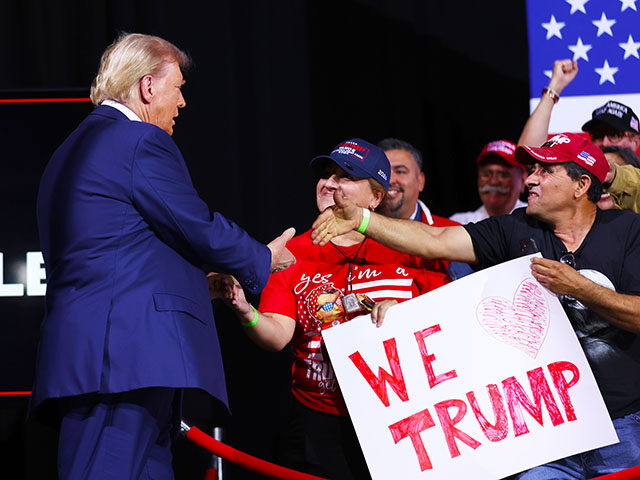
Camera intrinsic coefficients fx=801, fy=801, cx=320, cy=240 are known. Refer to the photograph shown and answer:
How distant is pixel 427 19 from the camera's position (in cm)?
384

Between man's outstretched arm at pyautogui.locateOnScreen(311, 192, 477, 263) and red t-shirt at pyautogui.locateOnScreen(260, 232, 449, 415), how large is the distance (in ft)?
0.43

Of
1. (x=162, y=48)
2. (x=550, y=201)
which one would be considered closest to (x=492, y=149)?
(x=550, y=201)

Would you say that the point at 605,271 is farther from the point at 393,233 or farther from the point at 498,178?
the point at 498,178

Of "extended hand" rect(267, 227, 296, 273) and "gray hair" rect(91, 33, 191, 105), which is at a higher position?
"gray hair" rect(91, 33, 191, 105)

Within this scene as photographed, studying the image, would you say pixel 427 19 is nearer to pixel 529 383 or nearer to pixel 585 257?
pixel 585 257

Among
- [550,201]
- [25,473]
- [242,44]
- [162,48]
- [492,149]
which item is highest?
[242,44]

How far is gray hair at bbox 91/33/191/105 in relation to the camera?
2053mm

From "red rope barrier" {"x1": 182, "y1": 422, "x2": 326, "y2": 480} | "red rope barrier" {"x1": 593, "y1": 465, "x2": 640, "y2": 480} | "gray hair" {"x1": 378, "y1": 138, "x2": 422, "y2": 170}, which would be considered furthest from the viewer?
"gray hair" {"x1": 378, "y1": 138, "x2": 422, "y2": 170}

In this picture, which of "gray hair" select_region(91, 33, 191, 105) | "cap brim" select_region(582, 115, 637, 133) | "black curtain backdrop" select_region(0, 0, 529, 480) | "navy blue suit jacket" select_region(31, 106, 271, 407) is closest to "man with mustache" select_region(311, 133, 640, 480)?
"navy blue suit jacket" select_region(31, 106, 271, 407)

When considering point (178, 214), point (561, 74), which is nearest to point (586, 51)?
point (561, 74)

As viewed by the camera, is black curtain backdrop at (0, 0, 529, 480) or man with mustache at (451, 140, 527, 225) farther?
black curtain backdrop at (0, 0, 529, 480)

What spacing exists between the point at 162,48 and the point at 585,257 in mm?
1301

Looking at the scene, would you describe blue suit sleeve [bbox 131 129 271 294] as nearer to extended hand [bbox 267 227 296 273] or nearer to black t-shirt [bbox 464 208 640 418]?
extended hand [bbox 267 227 296 273]

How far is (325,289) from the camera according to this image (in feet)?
8.03
